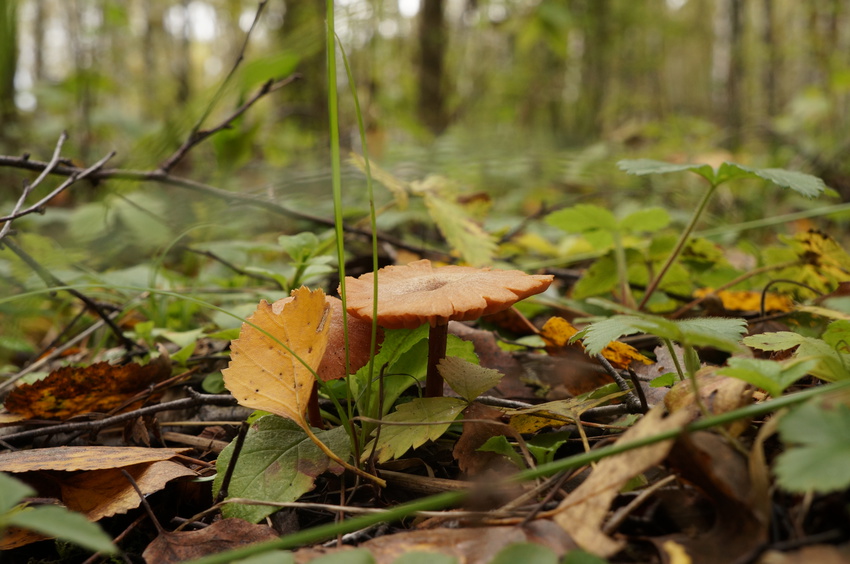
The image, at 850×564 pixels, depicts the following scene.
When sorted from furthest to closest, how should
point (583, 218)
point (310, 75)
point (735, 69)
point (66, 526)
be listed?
point (735, 69) → point (310, 75) → point (583, 218) → point (66, 526)

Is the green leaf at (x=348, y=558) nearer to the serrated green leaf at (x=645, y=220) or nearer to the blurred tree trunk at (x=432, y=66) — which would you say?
the serrated green leaf at (x=645, y=220)

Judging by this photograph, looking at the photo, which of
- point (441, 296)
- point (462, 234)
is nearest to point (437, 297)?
point (441, 296)

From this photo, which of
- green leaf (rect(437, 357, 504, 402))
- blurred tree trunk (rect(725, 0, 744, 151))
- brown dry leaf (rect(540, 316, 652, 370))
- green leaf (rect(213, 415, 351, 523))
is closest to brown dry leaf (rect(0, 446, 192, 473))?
green leaf (rect(213, 415, 351, 523))

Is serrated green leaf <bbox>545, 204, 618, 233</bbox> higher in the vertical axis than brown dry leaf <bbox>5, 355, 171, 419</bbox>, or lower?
higher

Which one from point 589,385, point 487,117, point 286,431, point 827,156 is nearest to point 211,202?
point 286,431

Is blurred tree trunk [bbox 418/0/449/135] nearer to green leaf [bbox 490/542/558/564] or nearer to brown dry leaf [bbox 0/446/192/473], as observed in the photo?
brown dry leaf [bbox 0/446/192/473]

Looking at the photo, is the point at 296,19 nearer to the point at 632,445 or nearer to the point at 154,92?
the point at 632,445

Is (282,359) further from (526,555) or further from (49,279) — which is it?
(49,279)
